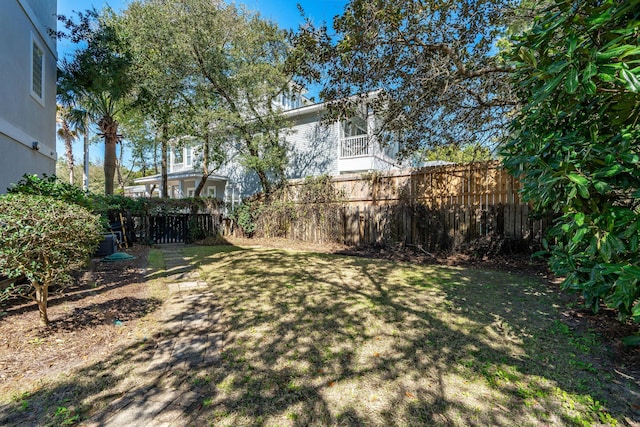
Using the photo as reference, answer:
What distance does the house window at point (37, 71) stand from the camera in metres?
7.15

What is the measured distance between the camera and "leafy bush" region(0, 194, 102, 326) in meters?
2.87

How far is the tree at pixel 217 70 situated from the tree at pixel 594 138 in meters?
9.95

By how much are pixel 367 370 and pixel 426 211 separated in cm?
601

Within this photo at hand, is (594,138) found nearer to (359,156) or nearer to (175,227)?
(359,156)

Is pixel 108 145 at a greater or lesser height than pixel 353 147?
greater

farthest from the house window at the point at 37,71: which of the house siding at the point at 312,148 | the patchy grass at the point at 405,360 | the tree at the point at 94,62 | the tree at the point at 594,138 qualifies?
the tree at the point at 594,138

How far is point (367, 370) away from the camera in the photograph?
99.5 inches

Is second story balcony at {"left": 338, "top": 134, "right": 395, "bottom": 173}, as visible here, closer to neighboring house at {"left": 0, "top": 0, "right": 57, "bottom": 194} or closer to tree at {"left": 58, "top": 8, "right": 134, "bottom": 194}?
tree at {"left": 58, "top": 8, "right": 134, "bottom": 194}

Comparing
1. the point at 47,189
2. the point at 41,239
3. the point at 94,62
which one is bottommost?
the point at 41,239

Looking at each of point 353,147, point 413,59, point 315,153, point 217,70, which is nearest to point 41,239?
point 413,59

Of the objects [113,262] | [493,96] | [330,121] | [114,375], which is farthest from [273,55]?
Answer: [114,375]

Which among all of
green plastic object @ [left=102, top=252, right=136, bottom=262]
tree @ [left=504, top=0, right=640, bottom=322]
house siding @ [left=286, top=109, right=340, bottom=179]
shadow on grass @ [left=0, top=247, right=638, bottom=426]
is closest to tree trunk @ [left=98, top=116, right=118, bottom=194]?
green plastic object @ [left=102, top=252, right=136, bottom=262]

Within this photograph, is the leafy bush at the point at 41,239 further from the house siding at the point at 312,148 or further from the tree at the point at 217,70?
the house siding at the point at 312,148

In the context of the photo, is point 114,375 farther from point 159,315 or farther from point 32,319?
point 32,319
